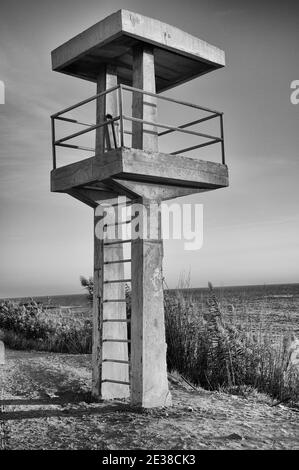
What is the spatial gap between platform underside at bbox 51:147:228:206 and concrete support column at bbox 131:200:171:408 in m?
0.36

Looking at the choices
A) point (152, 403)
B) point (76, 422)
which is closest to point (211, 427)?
point (152, 403)

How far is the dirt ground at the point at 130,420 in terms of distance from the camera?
7223 mm

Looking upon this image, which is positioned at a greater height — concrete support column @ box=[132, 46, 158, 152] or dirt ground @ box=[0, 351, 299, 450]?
concrete support column @ box=[132, 46, 158, 152]

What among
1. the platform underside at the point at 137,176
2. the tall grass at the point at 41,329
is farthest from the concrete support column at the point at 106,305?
the tall grass at the point at 41,329

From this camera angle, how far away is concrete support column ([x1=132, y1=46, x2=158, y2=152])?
9344 millimetres

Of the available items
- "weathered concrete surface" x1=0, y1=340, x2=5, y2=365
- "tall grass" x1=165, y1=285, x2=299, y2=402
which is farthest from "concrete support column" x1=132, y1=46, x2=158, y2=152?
"weathered concrete surface" x1=0, y1=340, x2=5, y2=365

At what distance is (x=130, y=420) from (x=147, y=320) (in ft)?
4.90

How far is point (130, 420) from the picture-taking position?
819 centimetres

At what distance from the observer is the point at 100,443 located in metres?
7.19

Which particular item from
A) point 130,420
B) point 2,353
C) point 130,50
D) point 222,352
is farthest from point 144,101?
point 2,353

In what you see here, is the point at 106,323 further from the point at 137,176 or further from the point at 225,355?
the point at 225,355

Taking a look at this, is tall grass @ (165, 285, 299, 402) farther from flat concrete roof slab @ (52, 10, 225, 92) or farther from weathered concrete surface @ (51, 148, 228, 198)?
flat concrete roof slab @ (52, 10, 225, 92)

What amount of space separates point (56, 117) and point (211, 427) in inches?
219

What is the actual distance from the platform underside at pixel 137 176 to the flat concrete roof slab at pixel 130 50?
75.2 inches
